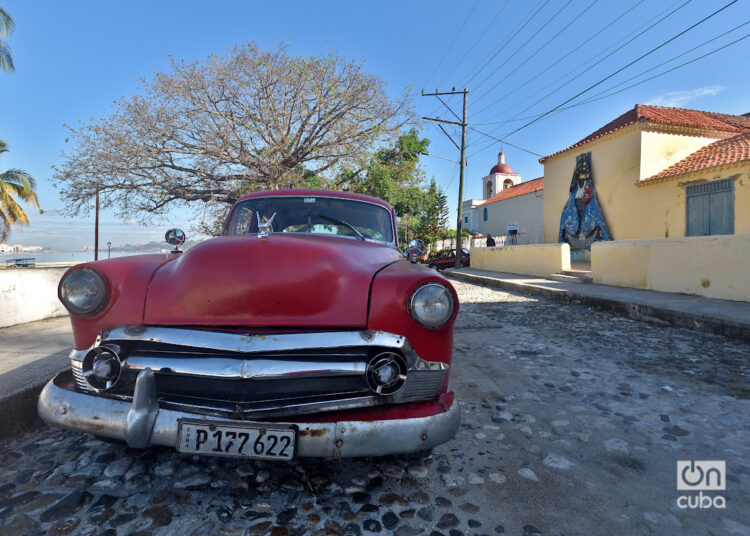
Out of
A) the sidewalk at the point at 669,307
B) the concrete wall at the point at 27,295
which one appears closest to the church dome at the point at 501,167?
the sidewalk at the point at 669,307

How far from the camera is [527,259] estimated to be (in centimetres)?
1356

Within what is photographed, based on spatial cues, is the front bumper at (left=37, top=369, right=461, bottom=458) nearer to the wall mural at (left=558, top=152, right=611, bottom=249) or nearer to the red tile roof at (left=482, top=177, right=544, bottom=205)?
the wall mural at (left=558, top=152, right=611, bottom=249)

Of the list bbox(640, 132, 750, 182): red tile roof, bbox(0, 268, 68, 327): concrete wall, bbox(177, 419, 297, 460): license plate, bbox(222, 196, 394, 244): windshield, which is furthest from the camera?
bbox(640, 132, 750, 182): red tile roof

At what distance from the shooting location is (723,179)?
1067 cm

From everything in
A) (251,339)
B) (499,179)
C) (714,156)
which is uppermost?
(499,179)

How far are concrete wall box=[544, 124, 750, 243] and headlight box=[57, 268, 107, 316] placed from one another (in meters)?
13.8

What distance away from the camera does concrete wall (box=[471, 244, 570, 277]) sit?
1199cm

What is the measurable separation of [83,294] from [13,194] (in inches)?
1044

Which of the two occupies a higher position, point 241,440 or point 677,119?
point 677,119

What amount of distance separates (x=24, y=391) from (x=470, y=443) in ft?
9.35

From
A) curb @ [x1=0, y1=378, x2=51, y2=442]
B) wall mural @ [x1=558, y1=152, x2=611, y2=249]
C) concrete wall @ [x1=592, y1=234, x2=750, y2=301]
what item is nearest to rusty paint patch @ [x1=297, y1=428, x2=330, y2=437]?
curb @ [x1=0, y1=378, x2=51, y2=442]

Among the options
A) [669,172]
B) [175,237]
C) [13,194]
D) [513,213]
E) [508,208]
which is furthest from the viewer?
[508,208]

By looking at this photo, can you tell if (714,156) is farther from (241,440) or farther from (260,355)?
(241,440)

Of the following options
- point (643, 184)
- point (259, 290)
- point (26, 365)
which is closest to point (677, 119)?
point (643, 184)
